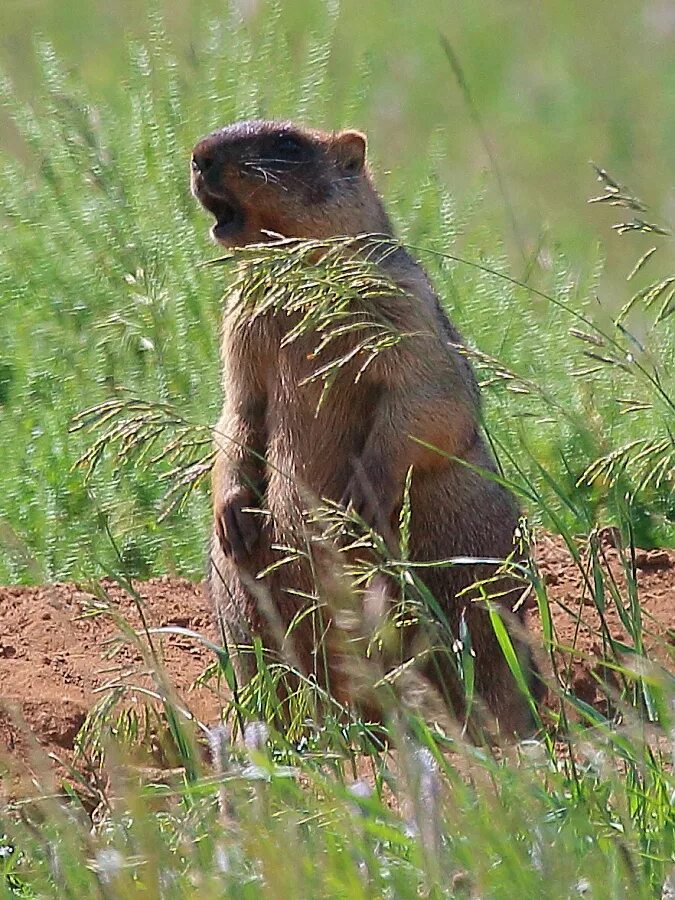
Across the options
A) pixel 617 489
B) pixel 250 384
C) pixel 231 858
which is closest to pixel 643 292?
pixel 617 489

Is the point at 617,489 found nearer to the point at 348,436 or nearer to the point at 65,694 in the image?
the point at 348,436

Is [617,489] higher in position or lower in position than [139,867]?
higher

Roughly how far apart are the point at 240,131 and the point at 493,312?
196cm

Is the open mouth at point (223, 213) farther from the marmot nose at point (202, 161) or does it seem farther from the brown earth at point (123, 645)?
the brown earth at point (123, 645)

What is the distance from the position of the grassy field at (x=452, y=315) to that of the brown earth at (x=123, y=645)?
0.19 m

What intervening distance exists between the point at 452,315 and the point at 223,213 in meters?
1.81

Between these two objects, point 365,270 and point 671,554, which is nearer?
point 365,270

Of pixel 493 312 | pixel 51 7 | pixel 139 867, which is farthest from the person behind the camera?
pixel 51 7

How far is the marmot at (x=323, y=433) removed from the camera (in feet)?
13.4

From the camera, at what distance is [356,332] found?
13.3 ft

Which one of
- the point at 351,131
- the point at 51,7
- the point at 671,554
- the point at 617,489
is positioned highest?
the point at 51,7

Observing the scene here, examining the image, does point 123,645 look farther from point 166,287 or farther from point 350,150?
point 166,287

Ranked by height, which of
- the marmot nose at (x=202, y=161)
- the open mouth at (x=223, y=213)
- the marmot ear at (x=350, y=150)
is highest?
the marmot nose at (x=202, y=161)

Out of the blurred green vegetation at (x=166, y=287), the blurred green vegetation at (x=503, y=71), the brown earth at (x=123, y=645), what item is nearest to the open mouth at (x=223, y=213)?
the blurred green vegetation at (x=166, y=287)
